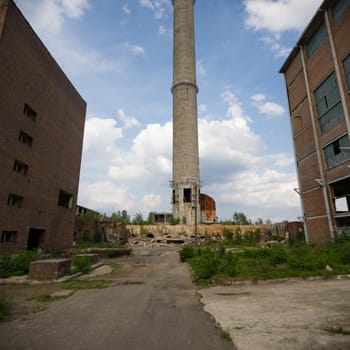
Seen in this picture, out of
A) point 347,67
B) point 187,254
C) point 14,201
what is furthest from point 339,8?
point 14,201

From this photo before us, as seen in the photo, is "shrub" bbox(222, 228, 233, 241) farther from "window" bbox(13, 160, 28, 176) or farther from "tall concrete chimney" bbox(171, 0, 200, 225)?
"window" bbox(13, 160, 28, 176)

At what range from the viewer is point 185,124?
134ft

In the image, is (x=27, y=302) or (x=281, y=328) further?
(x=27, y=302)

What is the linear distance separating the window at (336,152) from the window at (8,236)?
84.0 feet

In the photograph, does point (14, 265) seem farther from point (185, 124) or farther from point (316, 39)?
point (185, 124)

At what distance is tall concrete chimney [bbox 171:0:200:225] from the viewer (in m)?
39.5

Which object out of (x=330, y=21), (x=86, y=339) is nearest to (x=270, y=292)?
(x=86, y=339)

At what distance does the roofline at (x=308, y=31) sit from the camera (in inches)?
819

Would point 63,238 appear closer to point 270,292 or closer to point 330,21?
point 270,292

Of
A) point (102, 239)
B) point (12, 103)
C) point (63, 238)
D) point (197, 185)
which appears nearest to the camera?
point (12, 103)

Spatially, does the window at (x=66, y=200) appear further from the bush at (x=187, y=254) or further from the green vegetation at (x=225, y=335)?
the green vegetation at (x=225, y=335)

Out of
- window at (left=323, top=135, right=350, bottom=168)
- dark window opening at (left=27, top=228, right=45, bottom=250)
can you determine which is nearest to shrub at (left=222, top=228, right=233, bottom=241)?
window at (left=323, top=135, right=350, bottom=168)

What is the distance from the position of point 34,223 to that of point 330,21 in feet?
101

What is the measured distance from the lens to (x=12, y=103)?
17.4m
